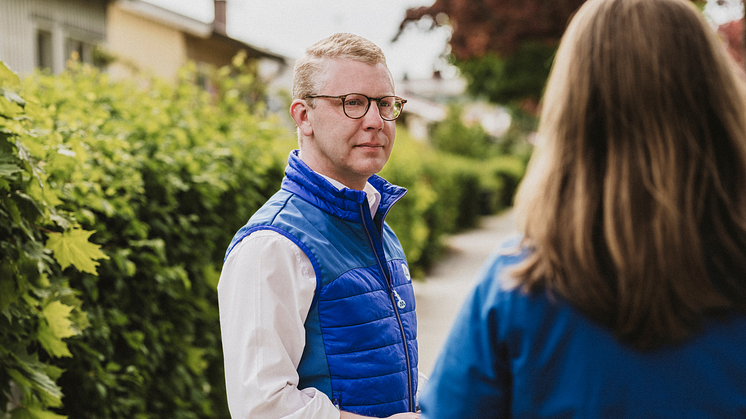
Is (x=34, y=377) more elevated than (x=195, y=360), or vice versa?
(x=34, y=377)

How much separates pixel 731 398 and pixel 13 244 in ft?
7.35

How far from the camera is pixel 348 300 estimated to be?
1.88m

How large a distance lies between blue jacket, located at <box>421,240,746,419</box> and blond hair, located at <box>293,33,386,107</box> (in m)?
1.09

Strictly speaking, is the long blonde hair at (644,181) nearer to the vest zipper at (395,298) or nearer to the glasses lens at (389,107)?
the vest zipper at (395,298)

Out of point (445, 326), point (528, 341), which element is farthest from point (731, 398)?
point (445, 326)

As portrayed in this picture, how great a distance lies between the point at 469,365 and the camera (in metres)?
1.21

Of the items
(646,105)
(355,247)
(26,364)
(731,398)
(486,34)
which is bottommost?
(26,364)

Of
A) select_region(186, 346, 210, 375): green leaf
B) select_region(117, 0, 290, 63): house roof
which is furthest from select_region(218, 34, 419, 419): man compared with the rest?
select_region(117, 0, 290, 63): house roof

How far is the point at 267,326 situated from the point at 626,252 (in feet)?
3.15

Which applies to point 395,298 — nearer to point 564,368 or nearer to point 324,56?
point 324,56

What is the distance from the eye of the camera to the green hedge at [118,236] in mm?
2283

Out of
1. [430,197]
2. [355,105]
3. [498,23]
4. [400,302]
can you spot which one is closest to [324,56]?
[355,105]

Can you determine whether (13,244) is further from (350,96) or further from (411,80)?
(411,80)

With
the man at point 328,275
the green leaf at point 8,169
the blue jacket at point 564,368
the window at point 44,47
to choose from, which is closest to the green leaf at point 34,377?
Answer: the green leaf at point 8,169
